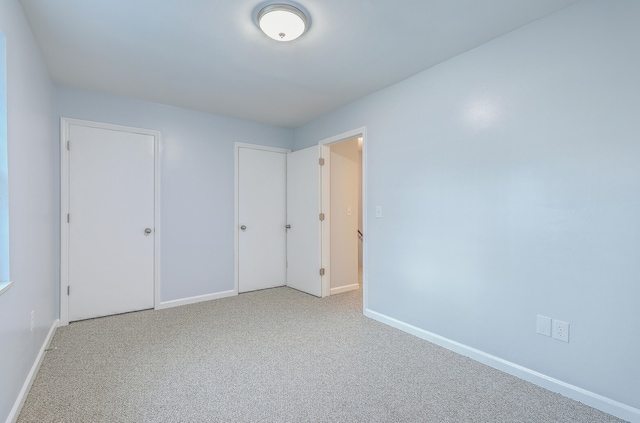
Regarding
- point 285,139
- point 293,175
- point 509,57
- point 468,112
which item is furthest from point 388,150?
point 285,139

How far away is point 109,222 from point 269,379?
245 centimetres

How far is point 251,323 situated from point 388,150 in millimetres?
2161

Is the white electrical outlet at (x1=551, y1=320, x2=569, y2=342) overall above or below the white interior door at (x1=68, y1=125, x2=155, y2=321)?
below

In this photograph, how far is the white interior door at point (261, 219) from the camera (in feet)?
13.6

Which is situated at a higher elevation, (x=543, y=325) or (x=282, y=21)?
(x=282, y=21)

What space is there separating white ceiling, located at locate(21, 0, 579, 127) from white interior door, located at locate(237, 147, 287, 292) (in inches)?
46.3

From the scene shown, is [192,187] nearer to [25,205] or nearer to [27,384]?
[25,205]

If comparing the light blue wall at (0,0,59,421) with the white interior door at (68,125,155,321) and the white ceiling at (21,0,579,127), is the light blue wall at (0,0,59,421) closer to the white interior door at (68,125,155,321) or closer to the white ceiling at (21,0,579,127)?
the white ceiling at (21,0,579,127)

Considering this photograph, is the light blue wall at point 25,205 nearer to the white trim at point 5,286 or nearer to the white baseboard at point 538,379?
the white trim at point 5,286

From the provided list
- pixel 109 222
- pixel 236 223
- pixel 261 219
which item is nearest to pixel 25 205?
pixel 109 222

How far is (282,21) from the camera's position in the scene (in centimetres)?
191

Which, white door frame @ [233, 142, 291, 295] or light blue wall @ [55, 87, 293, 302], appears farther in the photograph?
white door frame @ [233, 142, 291, 295]

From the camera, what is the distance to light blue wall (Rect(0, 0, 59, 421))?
1.60 m

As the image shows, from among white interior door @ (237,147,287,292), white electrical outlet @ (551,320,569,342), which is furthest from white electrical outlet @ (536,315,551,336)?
white interior door @ (237,147,287,292)
